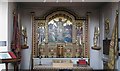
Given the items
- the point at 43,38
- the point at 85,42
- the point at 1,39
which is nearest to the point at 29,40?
the point at 43,38

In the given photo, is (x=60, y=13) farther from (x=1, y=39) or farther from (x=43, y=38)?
(x=1, y=39)

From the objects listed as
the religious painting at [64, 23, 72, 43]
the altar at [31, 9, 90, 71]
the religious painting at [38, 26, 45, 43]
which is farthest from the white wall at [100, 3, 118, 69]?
the religious painting at [38, 26, 45, 43]

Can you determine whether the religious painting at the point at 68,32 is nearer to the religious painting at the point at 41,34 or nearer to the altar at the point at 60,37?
the altar at the point at 60,37

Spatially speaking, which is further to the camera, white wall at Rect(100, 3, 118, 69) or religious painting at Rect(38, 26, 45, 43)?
religious painting at Rect(38, 26, 45, 43)

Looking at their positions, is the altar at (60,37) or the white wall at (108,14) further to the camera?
the altar at (60,37)

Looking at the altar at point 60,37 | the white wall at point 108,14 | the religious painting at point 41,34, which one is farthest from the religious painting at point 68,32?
the white wall at point 108,14

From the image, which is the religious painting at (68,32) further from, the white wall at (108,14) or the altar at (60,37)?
the white wall at (108,14)

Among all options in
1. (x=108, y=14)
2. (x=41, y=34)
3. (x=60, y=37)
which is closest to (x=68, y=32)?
(x=60, y=37)

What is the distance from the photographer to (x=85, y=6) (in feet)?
34.8

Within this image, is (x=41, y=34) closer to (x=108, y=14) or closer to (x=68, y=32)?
(x=68, y=32)

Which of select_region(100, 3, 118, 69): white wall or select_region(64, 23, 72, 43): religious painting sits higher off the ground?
select_region(100, 3, 118, 69): white wall

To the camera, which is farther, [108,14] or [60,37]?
[60,37]

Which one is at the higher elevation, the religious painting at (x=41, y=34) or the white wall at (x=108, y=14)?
the white wall at (x=108, y=14)

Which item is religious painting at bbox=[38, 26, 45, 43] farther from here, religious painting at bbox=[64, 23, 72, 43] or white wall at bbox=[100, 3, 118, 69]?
white wall at bbox=[100, 3, 118, 69]
